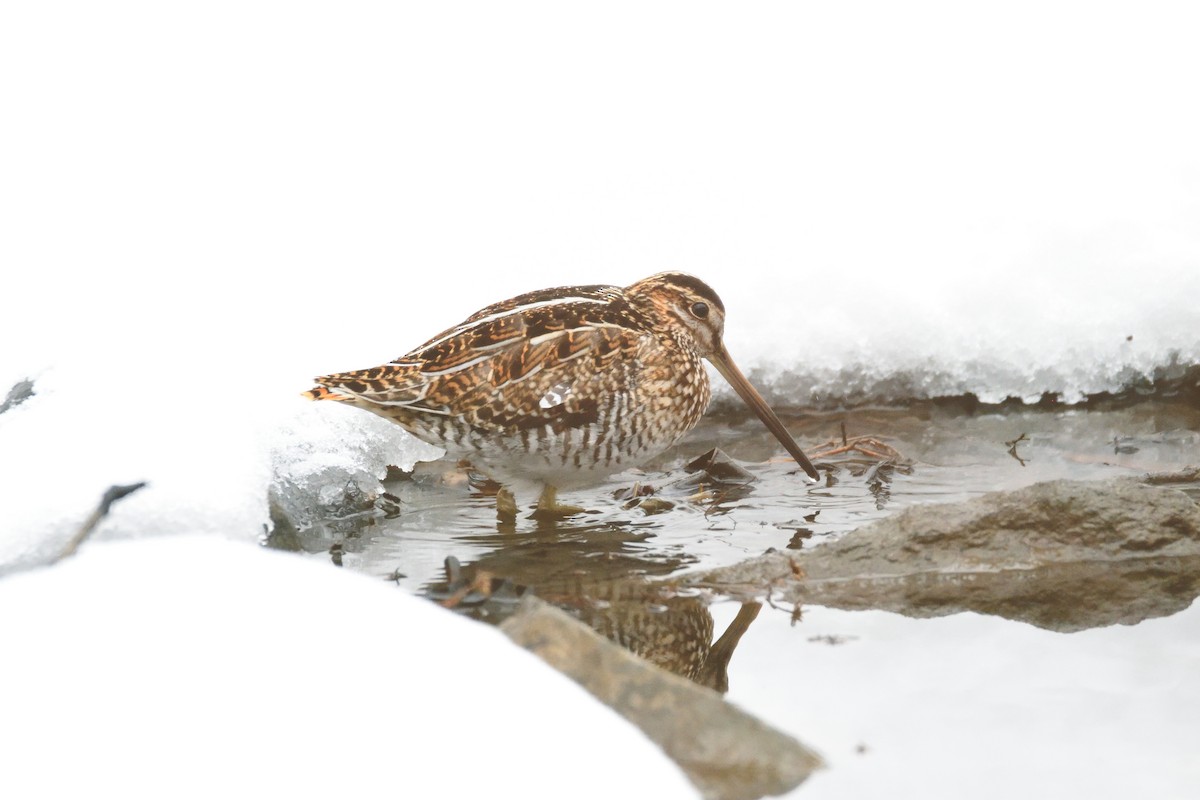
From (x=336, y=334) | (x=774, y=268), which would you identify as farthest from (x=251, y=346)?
(x=774, y=268)

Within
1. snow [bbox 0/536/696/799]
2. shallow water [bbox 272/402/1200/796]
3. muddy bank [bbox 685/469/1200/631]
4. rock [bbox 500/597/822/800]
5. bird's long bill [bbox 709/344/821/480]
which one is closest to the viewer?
snow [bbox 0/536/696/799]

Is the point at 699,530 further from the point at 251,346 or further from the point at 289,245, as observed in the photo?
the point at 289,245

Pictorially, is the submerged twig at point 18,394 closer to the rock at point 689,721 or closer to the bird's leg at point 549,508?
the bird's leg at point 549,508

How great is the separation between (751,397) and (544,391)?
1.08 meters

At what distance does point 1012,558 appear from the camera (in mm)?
4082

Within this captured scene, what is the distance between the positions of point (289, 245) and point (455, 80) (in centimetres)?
171

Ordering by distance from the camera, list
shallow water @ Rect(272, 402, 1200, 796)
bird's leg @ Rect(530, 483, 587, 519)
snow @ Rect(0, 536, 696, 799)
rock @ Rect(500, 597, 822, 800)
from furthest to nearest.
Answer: bird's leg @ Rect(530, 483, 587, 519) → shallow water @ Rect(272, 402, 1200, 796) → rock @ Rect(500, 597, 822, 800) → snow @ Rect(0, 536, 696, 799)

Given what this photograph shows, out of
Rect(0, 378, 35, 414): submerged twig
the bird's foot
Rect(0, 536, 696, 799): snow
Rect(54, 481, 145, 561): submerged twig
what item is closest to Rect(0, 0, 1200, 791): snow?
Rect(0, 378, 35, 414): submerged twig

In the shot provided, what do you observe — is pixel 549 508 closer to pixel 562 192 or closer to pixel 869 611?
pixel 869 611

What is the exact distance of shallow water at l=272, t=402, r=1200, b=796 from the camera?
9.66 ft

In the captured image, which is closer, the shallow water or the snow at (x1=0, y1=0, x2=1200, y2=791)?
the shallow water

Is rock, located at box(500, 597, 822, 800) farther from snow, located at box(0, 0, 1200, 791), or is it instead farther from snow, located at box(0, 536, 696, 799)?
snow, located at box(0, 0, 1200, 791)

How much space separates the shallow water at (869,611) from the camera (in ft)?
9.66

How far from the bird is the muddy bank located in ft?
3.02
